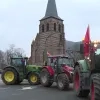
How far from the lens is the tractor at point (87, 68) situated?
9758mm

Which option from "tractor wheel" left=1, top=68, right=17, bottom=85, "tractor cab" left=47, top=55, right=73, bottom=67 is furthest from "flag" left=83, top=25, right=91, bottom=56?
"tractor wheel" left=1, top=68, right=17, bottom=85

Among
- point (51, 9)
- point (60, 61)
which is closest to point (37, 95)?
point (60, 61)

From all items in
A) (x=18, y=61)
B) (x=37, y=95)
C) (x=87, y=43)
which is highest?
(x=87, y=43)

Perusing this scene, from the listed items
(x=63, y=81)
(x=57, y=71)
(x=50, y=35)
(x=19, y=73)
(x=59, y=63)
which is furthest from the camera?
(x=50, y=35)

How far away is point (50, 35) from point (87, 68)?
70564 millimetres

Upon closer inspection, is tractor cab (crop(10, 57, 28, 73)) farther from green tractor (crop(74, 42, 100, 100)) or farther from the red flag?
the red flag

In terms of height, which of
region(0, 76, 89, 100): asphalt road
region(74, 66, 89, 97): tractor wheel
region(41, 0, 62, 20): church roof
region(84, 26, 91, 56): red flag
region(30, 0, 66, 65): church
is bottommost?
region(0, 76, 89, 100): asphalt road

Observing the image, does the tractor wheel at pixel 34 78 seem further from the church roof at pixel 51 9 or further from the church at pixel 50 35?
the church roof at pixel 51 9

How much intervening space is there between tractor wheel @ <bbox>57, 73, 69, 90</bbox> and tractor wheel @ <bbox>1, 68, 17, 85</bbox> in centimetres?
529

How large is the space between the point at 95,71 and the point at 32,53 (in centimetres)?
7847

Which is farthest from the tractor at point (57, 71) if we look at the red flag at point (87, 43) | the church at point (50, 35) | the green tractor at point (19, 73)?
the church at point (50, 35)

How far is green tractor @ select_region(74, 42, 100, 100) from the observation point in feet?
30.8

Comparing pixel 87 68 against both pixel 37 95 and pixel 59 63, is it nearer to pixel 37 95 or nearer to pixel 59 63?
pixel 37 95

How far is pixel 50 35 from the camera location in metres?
81.8
